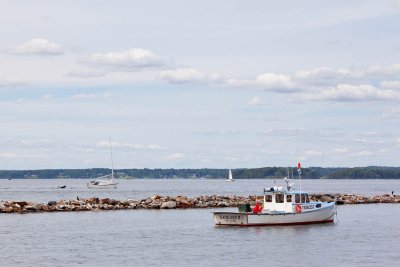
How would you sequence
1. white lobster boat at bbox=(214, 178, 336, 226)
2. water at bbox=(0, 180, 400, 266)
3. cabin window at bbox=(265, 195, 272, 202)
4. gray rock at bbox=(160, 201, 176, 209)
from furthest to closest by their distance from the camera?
gray rock at bbox=(160, 201, 176, 209)
cabin window at bbox=(265, 195, 272, 202)
white lobster boat at bbox=(214, 178, 336, 226)
water at bbox=(0, 180, 400, 266)

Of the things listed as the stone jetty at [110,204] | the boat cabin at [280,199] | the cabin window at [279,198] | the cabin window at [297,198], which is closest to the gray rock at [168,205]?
the stone jetty at [110,204]

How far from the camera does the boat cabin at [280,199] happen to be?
2235 inches

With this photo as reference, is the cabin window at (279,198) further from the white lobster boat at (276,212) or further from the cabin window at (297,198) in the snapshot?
the cabin window at (297,198)

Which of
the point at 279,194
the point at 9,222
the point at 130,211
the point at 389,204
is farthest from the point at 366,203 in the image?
the point at 9,222

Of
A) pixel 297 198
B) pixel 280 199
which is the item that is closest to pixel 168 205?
pixel 280 199

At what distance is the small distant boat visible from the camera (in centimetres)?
5609

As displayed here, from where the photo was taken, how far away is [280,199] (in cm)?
5697

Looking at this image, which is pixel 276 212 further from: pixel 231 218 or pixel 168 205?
pixel 168 205

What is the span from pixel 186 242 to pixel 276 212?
996 cm

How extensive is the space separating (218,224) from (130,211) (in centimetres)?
2256

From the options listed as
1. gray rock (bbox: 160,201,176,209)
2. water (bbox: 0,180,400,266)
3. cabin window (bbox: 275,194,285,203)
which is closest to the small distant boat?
cabin window (bbox: 275,194,285,203)

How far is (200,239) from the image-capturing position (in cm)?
5081

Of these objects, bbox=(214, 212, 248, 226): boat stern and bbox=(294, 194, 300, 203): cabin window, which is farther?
bbox=(294, 194, 300, 203): cabin window

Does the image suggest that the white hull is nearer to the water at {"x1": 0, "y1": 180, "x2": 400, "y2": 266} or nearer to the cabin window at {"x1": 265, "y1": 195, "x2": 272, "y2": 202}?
the water at {"x1": 0, "y1": 180, "x2": 400, "y2": 266}
